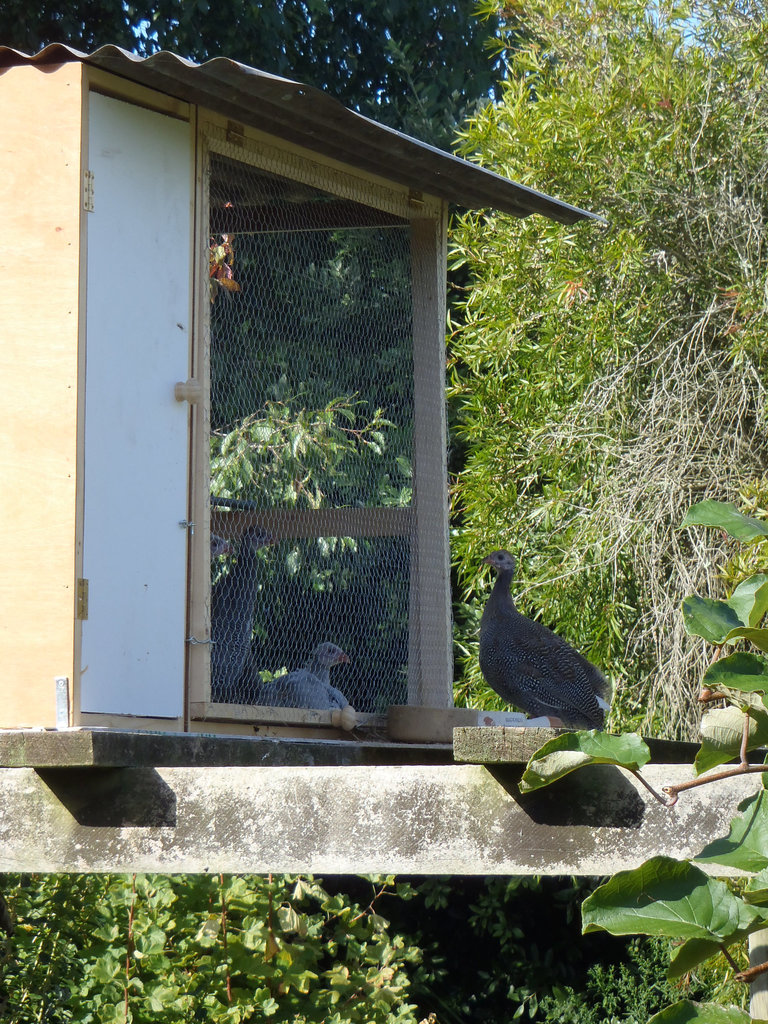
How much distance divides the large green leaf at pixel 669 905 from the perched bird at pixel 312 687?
1.90 meters

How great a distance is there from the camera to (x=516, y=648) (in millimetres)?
4004

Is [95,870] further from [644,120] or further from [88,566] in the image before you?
[644,120]

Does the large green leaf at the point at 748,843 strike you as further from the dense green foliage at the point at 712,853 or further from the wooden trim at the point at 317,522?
the wooden trim at the point at 317,522

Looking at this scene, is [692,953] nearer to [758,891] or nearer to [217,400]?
[758,891]

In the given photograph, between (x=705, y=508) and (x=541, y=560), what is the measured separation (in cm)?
446

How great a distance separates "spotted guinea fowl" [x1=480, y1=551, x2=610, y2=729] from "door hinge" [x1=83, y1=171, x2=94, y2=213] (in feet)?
6.35

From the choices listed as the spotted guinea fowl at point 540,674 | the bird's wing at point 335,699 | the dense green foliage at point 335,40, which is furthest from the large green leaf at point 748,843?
the dense green foliage at point 335,40

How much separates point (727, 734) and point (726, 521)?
245 millimetres

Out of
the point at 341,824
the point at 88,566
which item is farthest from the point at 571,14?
the point at 341,824

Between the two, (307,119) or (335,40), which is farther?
(335,40)

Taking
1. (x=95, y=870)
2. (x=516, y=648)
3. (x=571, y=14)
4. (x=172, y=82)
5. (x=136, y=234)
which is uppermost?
(x=571, y=14)

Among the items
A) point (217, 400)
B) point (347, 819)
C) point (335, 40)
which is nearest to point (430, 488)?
point (217, 400)

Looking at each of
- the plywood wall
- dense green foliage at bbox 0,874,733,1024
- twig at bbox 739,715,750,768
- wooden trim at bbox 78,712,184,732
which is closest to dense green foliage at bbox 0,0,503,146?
dense green foliage at bbox 0,874,733,1024

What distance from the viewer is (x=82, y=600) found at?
254 cm
